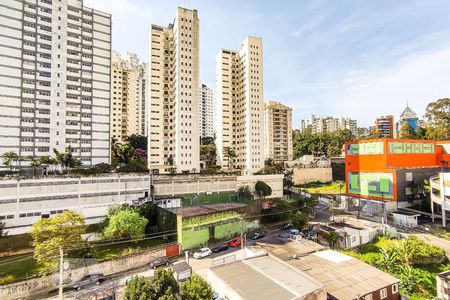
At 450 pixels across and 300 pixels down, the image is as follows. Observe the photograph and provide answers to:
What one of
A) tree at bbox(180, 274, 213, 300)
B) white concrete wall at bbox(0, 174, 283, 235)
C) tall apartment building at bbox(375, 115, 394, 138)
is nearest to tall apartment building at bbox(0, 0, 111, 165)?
A: white concrete wall at bbox(0, 174, 283, 235)

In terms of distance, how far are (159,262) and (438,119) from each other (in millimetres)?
89315

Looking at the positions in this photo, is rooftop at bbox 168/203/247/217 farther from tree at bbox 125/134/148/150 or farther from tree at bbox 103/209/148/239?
tree at bbox 125/134/148/150

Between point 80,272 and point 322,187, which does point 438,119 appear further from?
point 80,272

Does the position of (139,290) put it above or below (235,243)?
above

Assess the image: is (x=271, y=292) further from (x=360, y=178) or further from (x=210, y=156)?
(x=210, y=156)

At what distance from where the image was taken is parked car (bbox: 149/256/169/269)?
31.4 m

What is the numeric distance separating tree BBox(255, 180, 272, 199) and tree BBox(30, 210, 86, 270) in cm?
3917

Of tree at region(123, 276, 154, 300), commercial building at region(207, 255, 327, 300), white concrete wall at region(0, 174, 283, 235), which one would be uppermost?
white concrete wall at region(0, 174, 283, 235)

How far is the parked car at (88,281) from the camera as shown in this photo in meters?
27.1

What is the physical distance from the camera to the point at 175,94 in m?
74.1

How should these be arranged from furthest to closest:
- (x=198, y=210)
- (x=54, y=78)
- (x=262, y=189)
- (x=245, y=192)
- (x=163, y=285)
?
(x=54, y=78) < (x=262, y=189) < (x=245, y=192) < (x=198, y=210) < (x=163, y=285)

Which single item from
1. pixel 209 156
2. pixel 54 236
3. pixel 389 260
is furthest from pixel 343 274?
pixel 209 156

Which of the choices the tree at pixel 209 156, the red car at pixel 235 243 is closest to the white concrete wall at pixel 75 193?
the red car at pixel 235 243

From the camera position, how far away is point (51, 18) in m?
68.7
